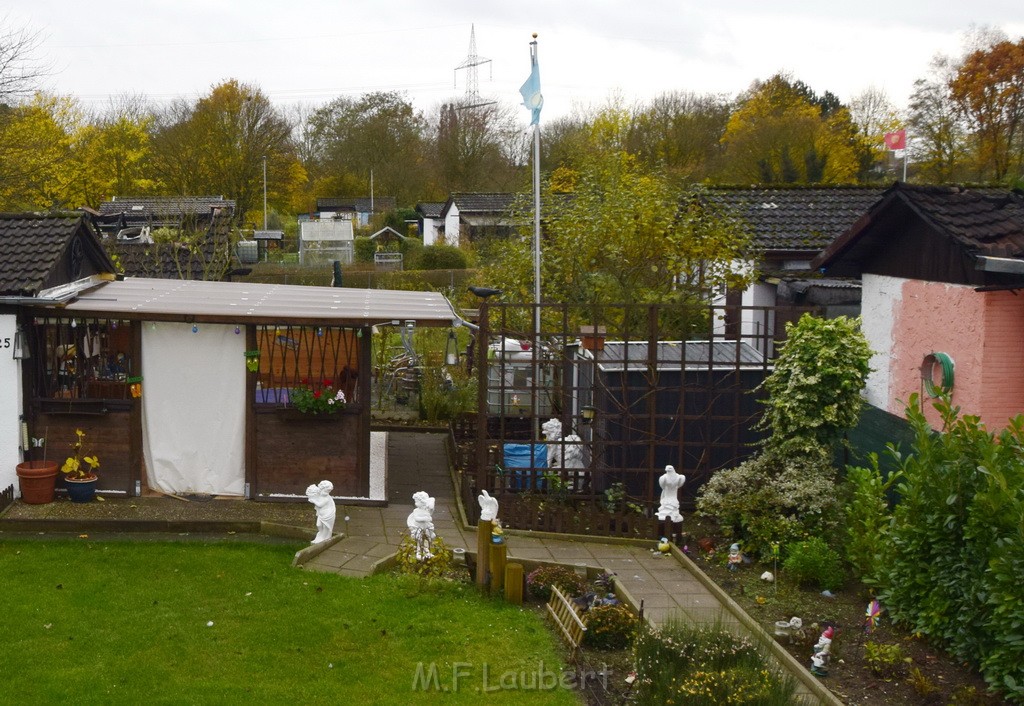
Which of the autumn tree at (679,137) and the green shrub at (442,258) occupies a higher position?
the autumn tree at (679,137)

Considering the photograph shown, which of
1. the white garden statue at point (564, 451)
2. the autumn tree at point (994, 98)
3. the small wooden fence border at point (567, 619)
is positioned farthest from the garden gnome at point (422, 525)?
the autumn tree at point (994, 98)

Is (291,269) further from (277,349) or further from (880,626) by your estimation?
(880,626)

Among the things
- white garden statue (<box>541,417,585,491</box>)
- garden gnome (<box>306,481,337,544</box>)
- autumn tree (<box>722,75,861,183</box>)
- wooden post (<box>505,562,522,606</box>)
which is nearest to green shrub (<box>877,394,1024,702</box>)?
wooden post (<box>505,562,522,606</box>)

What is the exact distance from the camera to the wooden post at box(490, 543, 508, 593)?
30.7 ft

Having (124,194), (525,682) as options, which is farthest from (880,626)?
(124,194)

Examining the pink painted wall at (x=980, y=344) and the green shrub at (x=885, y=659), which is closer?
the green shrub at (x=885, y=659)

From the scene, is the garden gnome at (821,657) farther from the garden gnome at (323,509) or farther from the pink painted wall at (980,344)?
the garden gnome at (323,509)

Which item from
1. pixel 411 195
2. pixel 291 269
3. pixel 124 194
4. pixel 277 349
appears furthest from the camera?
pixel 411 195

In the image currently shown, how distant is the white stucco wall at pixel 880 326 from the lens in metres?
11.1

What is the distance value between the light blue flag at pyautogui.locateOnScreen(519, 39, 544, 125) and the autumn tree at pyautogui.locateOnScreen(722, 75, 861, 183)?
21485mm

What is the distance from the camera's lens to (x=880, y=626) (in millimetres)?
8656

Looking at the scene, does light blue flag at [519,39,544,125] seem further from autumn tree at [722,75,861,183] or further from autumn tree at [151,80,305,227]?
autumn tree at [151,80,305,227]

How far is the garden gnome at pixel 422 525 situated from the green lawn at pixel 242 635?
0.45m

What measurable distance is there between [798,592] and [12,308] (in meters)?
9.23
